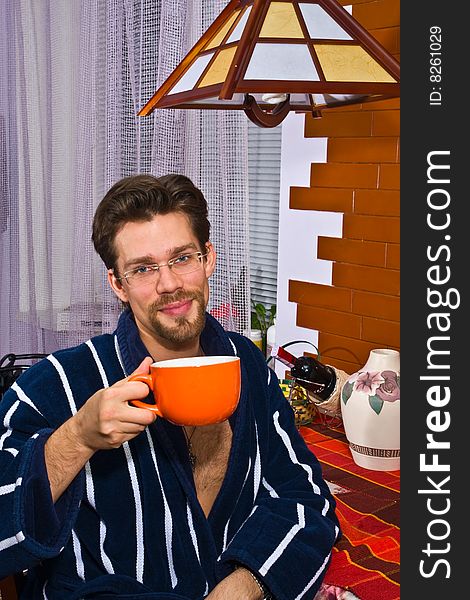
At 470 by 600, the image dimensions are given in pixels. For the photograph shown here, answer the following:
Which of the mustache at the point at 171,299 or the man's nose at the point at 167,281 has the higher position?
the man's nose at the point at 167,281

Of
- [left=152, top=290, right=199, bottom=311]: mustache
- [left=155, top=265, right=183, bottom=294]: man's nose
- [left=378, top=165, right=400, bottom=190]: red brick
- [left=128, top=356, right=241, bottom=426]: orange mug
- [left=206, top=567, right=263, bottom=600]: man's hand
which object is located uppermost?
[left=378, top=165, right=400, bottom=190]: red brick

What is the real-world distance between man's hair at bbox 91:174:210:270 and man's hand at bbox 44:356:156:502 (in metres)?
0.33

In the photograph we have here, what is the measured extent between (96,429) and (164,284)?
31 cm

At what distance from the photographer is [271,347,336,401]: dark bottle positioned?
5.86ft

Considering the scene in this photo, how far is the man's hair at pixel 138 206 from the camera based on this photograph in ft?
4.30

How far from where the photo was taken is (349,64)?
1.41 m

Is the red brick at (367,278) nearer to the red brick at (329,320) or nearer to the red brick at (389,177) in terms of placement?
the red brick at (329,320)

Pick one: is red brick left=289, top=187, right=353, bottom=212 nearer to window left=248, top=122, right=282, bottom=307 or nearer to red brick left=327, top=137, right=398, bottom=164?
red brick left=327, top=137, right=398, bottom=164

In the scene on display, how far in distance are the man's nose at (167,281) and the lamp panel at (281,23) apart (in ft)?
1.43

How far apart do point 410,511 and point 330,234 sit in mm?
1401

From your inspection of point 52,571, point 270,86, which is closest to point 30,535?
point 52,571

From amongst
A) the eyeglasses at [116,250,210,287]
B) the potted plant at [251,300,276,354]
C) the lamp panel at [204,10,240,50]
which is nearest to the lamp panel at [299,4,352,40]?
the lamp panel at [204,10,240,50]

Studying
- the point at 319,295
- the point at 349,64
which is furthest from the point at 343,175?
the point at 349,64

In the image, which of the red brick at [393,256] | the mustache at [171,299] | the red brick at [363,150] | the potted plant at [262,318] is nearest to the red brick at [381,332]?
the red brick at [393,256]
